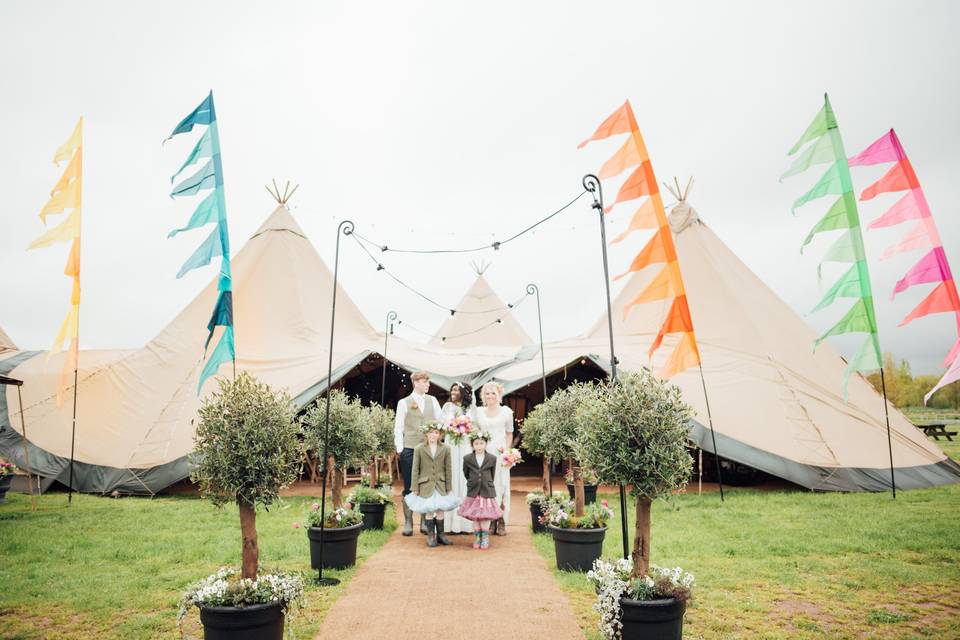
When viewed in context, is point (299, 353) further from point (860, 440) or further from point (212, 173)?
point (860, 440)

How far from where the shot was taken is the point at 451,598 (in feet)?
15.7

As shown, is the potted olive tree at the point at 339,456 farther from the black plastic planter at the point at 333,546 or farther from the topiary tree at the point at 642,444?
the topiary tree at the point at 642,444

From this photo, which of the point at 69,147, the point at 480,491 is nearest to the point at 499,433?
the point at 480,491

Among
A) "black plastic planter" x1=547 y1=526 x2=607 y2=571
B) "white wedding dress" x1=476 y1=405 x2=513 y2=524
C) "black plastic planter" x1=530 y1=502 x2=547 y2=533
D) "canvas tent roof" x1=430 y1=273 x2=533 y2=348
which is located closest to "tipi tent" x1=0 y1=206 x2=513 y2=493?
"white wedding dress" x1=476 y1=405 x2=513 y2=524

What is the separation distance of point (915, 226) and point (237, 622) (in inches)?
384

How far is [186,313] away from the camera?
43.5 feet

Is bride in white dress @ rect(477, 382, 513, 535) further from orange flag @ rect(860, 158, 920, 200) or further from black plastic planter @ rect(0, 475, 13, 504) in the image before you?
black plastic planter @ rect(0, 475, 13, 504)

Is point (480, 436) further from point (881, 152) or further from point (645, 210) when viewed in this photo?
point (881, 152)

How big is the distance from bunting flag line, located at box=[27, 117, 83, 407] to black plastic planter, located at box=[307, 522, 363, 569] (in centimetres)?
622

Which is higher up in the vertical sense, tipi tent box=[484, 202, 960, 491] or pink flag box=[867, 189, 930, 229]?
pink flag box=[867, 189, 930, 229]

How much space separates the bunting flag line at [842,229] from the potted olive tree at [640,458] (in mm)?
6158

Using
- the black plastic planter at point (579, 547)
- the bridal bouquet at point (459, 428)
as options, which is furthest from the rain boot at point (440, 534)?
the black plastic planter at point (579, 547)

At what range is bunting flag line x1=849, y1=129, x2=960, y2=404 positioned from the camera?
822 centimetres

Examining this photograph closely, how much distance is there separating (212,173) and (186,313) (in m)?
7.11
